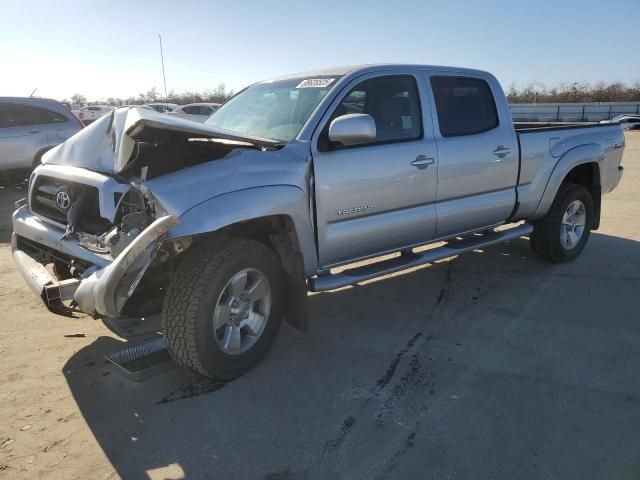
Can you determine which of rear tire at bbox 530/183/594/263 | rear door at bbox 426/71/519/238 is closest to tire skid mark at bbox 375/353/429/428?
rear door at bbox 426/71/519/238

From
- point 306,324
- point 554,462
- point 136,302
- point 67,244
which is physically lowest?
point 554,462

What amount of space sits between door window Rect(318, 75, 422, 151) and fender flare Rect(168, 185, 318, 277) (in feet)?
2.75

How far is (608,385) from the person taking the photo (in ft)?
11.0

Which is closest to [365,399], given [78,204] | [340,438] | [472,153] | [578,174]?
[340,438]

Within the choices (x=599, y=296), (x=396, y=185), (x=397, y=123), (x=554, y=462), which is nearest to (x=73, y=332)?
(x=396, y=185)

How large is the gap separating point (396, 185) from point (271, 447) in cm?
218

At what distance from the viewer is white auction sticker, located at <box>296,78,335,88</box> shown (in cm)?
403

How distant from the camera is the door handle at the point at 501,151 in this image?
192 inches

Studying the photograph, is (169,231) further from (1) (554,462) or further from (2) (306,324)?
(1) (554,462)

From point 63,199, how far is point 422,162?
2.67m

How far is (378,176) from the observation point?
3951 mm

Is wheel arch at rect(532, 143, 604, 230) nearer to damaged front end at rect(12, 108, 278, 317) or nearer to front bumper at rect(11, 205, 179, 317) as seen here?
damaged front end at rect(12, 108, 278, 317)

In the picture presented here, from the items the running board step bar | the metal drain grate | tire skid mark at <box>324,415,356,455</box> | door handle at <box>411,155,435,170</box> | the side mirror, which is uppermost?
the side mirror

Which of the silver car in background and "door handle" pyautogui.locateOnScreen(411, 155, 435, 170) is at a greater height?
Answer: the silver car in background
